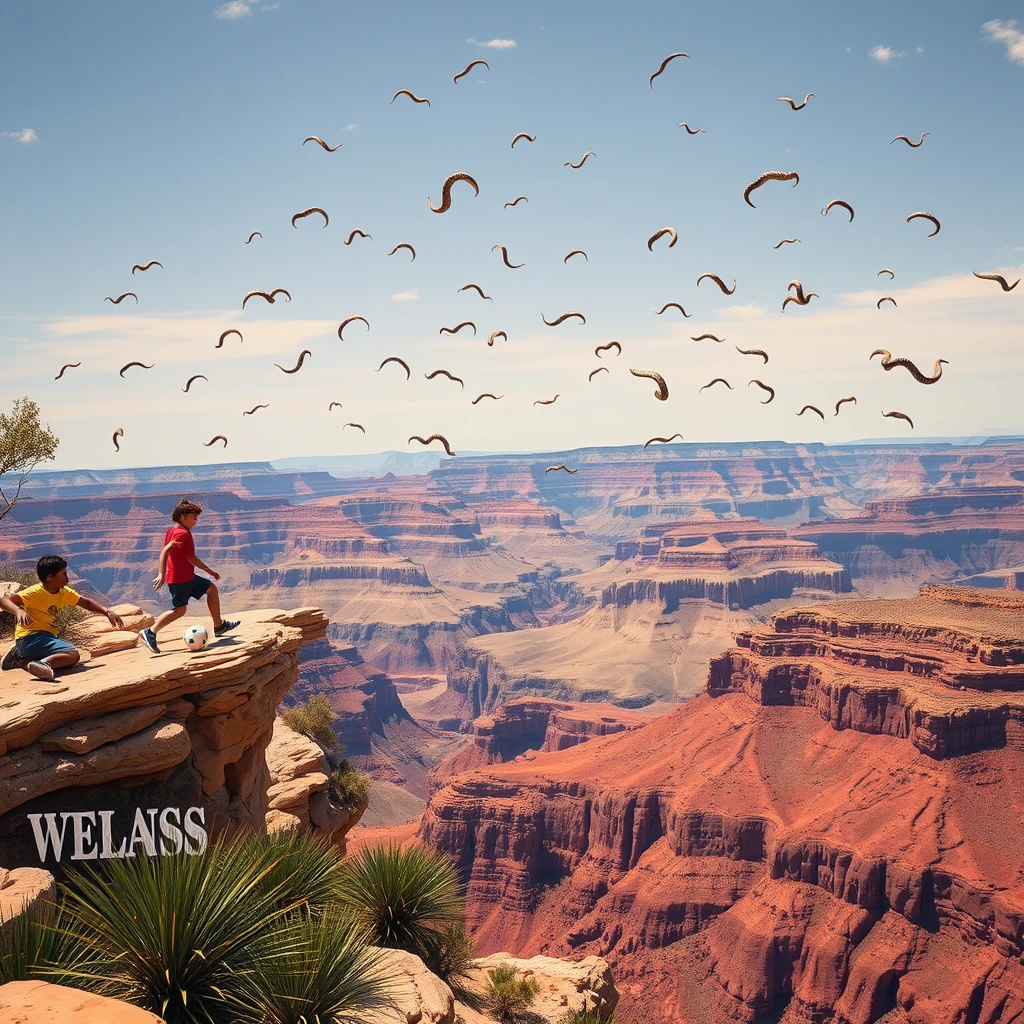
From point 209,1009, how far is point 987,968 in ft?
176

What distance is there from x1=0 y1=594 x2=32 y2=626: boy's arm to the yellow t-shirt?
0.07 meters

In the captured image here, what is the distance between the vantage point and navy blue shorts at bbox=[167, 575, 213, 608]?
62.7 ft

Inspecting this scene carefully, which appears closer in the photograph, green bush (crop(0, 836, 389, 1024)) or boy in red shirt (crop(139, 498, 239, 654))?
green bush (crop(0, 836, 389, 1024))

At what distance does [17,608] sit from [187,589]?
11.0ft

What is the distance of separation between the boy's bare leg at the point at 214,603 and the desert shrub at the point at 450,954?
9.18 metres

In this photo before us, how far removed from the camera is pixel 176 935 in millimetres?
11250

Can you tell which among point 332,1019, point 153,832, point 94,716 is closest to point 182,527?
point 94,716

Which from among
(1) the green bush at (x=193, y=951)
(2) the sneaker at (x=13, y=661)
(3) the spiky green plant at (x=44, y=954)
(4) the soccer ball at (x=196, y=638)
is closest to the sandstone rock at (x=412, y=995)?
(1) the green bush at (x=193, y=951)

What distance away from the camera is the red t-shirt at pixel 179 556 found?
18.8 metres

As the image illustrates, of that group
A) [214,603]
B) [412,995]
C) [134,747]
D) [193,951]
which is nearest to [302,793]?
[214,603]

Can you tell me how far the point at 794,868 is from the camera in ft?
199

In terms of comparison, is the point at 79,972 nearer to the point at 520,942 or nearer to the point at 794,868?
the point at 794,868

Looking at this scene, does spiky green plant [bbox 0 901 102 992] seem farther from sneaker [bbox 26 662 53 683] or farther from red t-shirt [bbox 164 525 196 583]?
red t-shirt [bbox 164 525 196 583]

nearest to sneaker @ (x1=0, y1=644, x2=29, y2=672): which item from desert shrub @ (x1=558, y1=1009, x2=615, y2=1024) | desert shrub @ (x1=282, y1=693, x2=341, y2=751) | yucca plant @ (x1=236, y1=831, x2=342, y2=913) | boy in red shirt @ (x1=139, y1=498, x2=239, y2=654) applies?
boy in red shirt @ (x1=139, y1=498, x2=239, y2=654)
